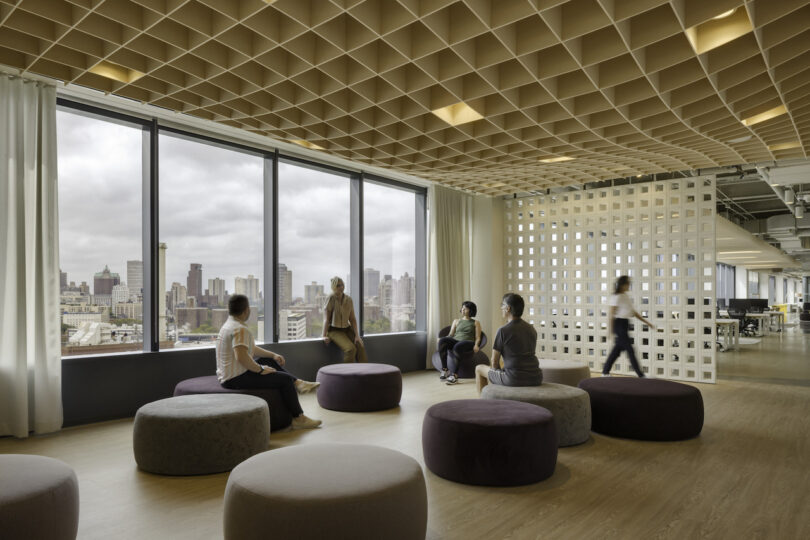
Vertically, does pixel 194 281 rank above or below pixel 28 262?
below

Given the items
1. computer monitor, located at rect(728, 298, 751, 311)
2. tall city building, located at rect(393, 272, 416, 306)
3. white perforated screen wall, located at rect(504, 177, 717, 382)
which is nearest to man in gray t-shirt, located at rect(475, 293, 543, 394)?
white perforated screen wall, located at rect(504, 177, 717, 382)

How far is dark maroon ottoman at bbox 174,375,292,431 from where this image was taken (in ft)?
14.4

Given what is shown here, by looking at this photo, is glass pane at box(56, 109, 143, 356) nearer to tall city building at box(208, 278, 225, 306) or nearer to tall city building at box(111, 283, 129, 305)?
tall city building at box(111, 283, 129, 305)

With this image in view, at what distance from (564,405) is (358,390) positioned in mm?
2174

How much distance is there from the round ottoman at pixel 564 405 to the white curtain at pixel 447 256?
4438mm

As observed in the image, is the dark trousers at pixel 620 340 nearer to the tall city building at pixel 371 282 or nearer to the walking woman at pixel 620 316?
the walking woman at pixel 620 316

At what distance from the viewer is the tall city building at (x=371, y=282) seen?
8.10 metres

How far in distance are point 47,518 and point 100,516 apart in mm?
753

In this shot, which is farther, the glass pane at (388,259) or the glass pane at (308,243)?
the glass pane at (388,259)

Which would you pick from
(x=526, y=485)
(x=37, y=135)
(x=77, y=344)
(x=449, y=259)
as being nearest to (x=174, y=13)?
(x=37, y=135)

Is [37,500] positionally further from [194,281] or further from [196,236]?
[196,236]

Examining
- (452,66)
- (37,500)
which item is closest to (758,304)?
(452,66)

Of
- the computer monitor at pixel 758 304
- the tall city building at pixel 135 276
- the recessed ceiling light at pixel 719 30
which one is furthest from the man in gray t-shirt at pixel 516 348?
the computer monitor at pixel 758 304

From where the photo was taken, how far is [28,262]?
470cm
